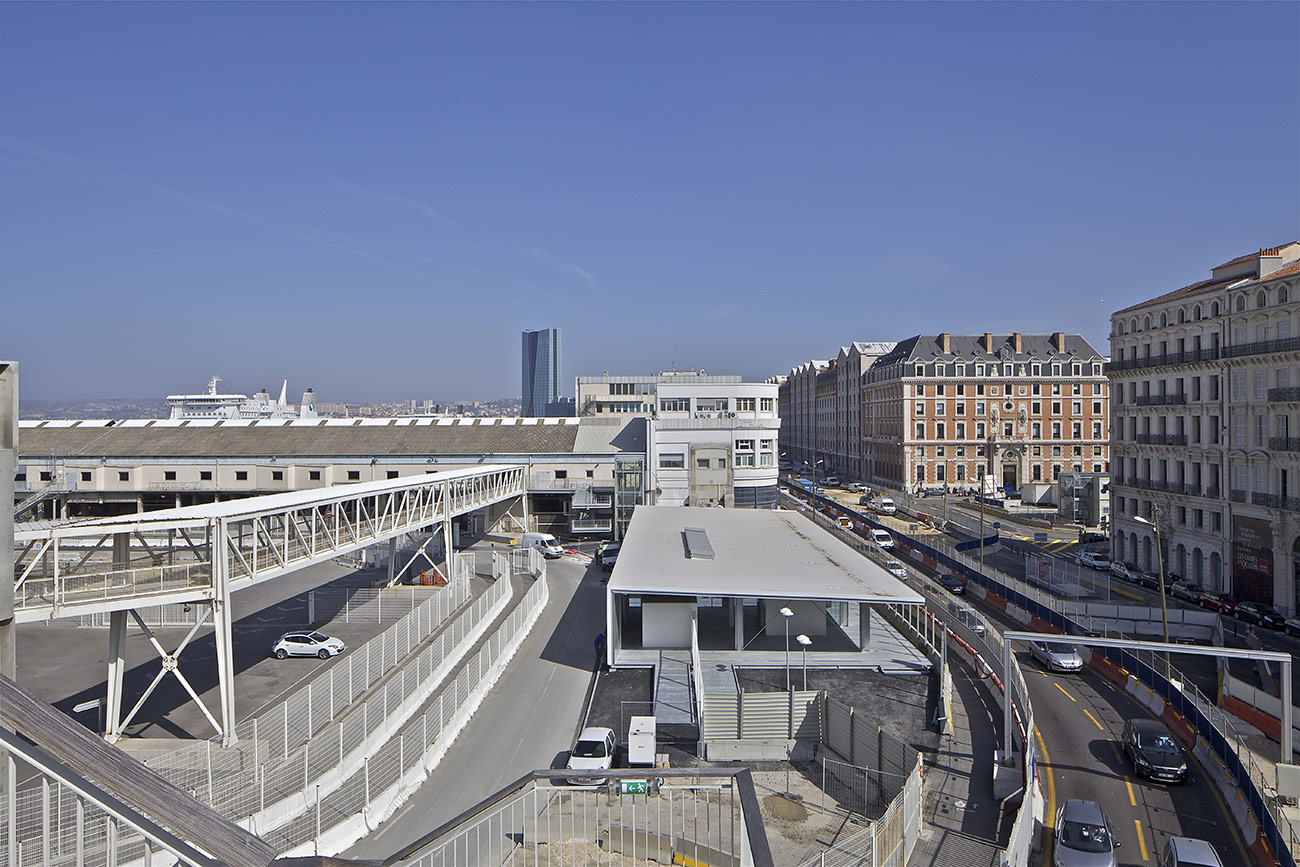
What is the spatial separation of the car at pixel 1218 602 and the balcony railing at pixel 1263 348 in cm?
1105

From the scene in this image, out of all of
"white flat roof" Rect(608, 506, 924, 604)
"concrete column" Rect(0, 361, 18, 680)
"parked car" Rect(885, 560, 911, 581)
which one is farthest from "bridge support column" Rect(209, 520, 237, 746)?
"parked car" Rect(885, 560, 911, 581)

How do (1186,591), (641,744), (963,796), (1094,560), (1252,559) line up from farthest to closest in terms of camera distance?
(1094,560) < (1186,591) < (1252,559) < (641,744) < (963,796)

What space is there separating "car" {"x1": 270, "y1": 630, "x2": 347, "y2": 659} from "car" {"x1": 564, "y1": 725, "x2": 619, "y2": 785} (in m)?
10.1

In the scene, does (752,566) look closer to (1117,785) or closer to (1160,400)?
(1117,785)

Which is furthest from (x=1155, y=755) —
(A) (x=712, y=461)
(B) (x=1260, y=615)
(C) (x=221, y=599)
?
(A) (x=712, y=461)

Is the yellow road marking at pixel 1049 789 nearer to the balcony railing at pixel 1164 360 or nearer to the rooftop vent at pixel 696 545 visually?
the rooftop vent at pixel 696 545

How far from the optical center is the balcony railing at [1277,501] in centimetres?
3391

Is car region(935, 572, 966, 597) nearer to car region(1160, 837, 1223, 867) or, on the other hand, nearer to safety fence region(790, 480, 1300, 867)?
safety fence region(790, 480, 1300, 867)

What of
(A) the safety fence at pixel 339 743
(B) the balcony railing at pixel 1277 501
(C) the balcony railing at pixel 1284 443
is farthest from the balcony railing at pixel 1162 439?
(A) the safety fence at pixel 339 743

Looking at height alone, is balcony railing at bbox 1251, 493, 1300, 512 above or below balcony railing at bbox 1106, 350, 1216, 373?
below

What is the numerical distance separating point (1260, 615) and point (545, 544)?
3674cm

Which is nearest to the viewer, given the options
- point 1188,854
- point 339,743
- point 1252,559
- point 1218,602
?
point 1188,854

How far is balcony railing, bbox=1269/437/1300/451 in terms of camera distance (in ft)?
112

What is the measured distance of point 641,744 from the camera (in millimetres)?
18641
